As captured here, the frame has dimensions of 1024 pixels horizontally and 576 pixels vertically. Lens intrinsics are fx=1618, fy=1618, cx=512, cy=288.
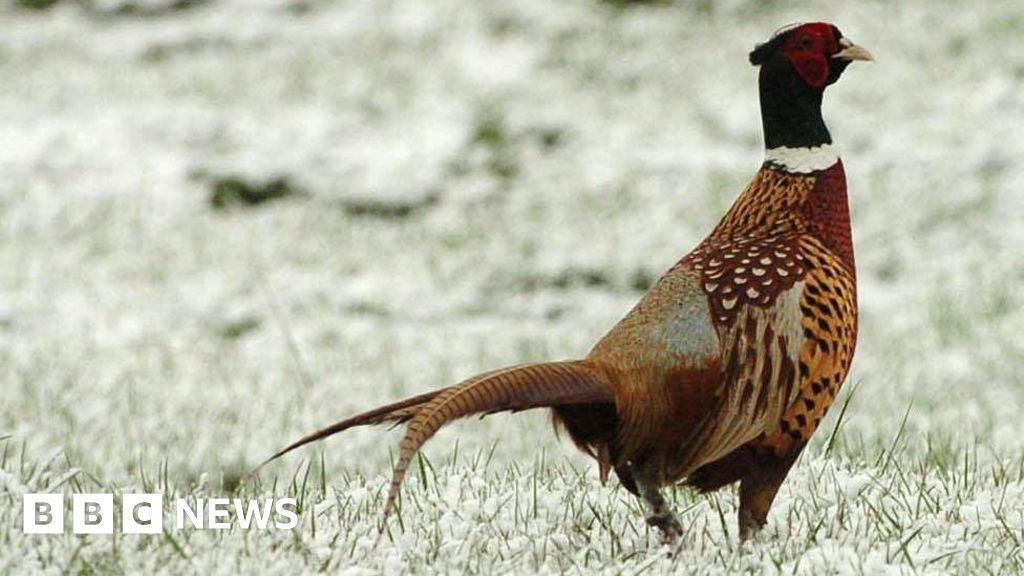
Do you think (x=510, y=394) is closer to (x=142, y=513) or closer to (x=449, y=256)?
(x=142, y=513)

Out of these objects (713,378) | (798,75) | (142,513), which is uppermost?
(798,75)

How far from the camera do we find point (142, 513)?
4.70 m

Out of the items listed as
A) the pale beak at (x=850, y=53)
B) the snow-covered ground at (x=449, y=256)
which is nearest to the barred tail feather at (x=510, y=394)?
the snow-covered ground at (x=449, y=256)

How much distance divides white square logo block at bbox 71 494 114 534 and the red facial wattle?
2546 millimetres

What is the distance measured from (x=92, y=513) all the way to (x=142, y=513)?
14cm

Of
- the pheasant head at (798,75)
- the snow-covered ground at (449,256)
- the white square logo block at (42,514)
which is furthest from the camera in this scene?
the pheasant head at (798,75)

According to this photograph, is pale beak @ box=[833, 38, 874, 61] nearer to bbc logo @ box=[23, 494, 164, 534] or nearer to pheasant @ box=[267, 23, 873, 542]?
pheasant @ box=[267, 23, 873, 542]

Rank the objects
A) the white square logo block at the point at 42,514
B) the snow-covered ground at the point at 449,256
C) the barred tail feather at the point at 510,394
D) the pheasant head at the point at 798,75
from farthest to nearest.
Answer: the pheasant head at the point at 798,75, the snow-covered ground at the point at 449,256, the white square logo block at the point at 42,514, the barred tail feather at the point at 510,394

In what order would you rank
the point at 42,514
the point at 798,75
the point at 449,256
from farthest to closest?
the point at 449,256 < the point at 798,75 < the point at 42,514

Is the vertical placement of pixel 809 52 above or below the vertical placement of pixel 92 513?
above

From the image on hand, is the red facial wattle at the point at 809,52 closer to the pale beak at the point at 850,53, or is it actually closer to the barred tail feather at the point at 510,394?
the pale beak at the point at 850,53

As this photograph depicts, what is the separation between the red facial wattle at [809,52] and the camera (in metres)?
5.23

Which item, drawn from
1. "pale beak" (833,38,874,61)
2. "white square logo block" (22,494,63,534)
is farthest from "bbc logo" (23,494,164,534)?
"pale beak" (833,38,874,61)

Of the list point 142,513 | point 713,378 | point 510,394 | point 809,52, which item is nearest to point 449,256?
point 809,52
